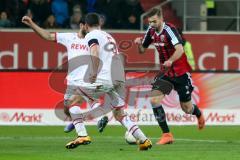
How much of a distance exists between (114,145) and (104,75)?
4.62ft

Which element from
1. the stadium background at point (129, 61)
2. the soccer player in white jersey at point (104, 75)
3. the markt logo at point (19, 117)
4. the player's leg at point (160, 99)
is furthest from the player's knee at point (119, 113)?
the markt logo at point (19, 117)

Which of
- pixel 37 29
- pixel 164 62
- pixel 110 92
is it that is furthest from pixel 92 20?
pixel 164 62

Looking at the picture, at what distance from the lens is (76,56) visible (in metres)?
17.4

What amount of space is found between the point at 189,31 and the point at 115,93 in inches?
434

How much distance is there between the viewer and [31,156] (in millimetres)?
12516

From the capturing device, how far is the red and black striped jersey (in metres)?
15.0

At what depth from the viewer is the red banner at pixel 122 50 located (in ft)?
78.6

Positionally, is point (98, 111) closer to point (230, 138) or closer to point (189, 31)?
point (230, 138)

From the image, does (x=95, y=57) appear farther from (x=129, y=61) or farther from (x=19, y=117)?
(x=129, y=61)

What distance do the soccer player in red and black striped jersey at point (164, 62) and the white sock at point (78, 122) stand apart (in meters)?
1.65

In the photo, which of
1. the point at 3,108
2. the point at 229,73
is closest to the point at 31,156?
the point at 3,108

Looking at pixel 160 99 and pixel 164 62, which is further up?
pixel 164 62

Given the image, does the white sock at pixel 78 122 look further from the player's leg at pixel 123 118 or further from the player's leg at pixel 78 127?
the player's leg at pixel 123 118

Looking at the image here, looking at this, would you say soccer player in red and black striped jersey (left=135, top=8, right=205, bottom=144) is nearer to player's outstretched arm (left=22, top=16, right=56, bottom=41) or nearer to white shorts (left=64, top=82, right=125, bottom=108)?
white shorts (left=64, top=82, right=125, bottom=108)
